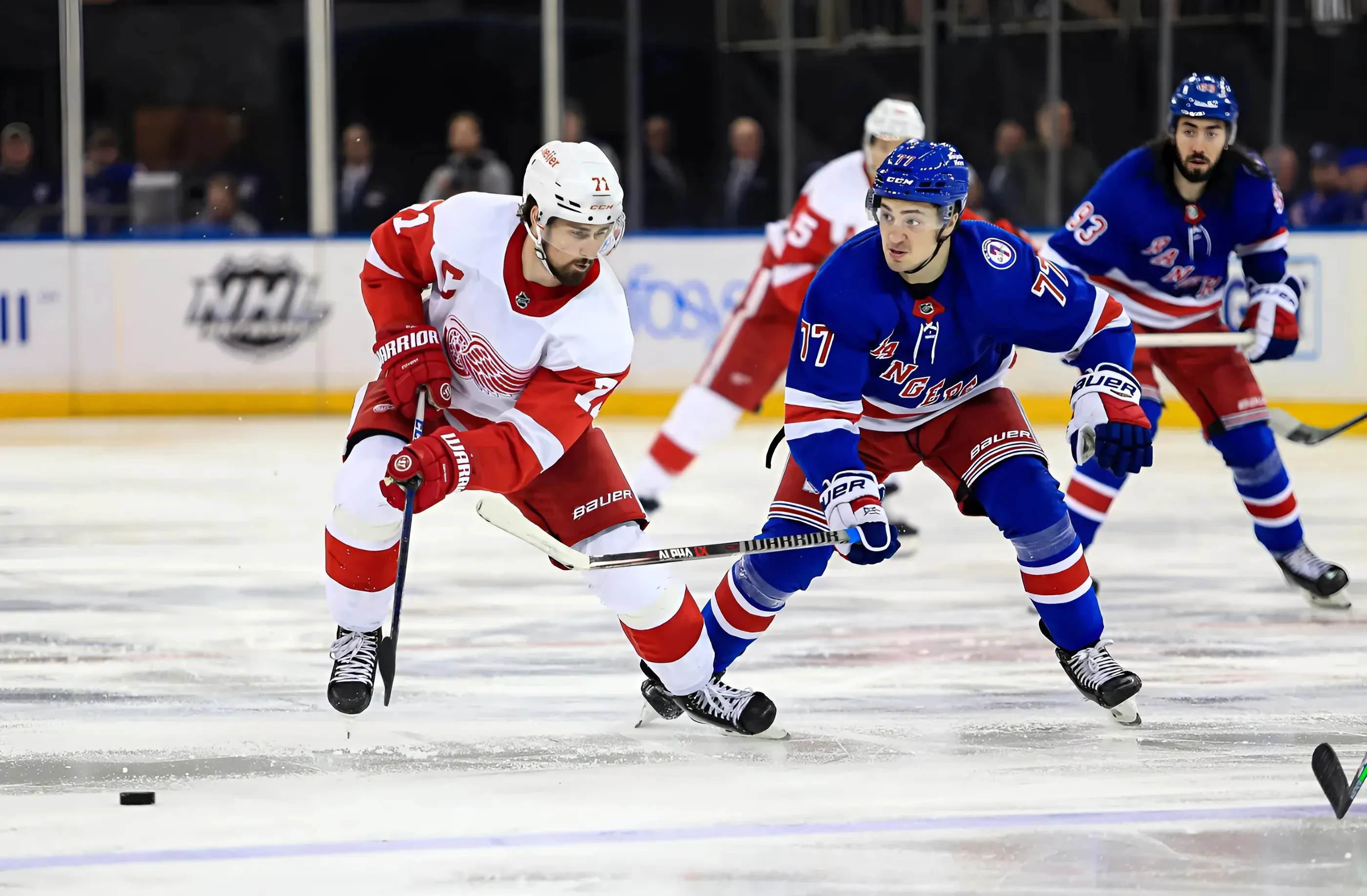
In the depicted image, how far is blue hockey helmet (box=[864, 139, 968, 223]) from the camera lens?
130 inches

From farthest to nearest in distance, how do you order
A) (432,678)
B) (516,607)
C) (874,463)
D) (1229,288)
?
(1229,288)
(516,607)
(432,678)
(874,463)

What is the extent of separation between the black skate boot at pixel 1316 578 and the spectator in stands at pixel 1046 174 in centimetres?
468

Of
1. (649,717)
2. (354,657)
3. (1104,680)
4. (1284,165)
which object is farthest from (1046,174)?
(354,657)

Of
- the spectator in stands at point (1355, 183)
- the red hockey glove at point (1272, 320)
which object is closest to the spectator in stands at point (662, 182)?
the spectator in stands at point (1355, 183)

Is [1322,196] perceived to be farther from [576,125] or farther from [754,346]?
[754,346]

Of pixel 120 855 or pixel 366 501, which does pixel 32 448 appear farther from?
pixel 120 855

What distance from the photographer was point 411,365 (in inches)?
134

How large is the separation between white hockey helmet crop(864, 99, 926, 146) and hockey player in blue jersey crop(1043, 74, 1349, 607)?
25.1 inches

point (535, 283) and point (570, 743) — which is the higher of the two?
point (535, 283)

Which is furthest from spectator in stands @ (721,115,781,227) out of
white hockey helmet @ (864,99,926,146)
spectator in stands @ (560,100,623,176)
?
white hockey helmet @ (864,99,926,146)

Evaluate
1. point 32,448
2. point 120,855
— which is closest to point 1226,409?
point 120,855

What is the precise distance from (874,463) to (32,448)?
5.25m

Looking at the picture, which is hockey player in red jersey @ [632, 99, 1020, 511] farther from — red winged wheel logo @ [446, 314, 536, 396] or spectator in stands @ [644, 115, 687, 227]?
spectator in stands @ [644, 115, 687, 227]

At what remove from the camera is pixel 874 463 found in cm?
365
